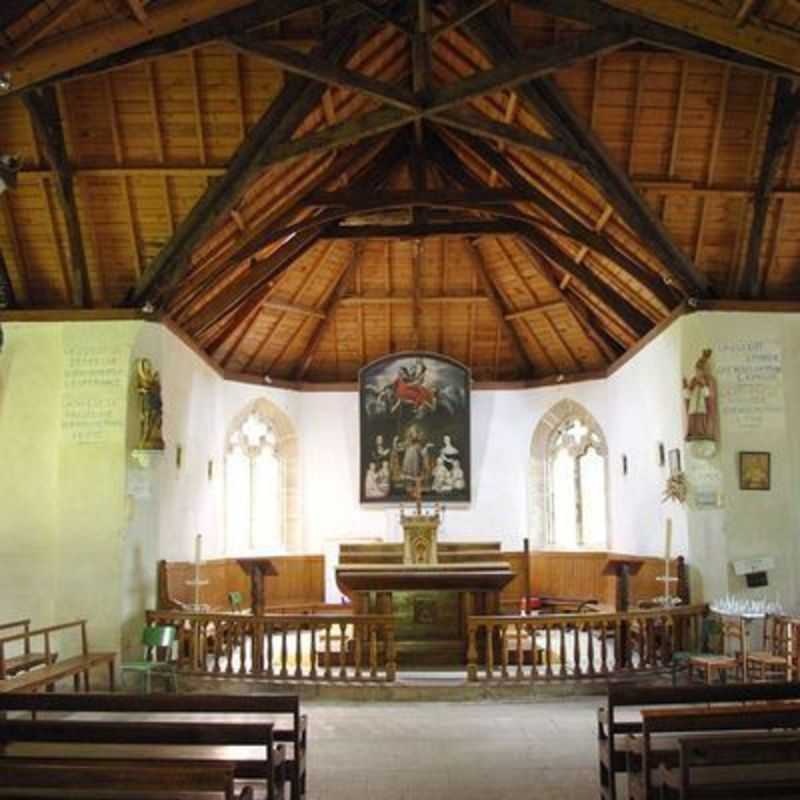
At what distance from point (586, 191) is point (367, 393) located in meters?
6.93

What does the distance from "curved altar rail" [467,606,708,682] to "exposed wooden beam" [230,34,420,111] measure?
5.63 metres

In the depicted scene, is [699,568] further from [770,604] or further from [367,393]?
[367,393]

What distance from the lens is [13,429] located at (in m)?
12.2

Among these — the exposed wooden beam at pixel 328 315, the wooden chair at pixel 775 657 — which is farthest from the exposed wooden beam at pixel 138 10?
the exposed wooden beam at pixel 328 315

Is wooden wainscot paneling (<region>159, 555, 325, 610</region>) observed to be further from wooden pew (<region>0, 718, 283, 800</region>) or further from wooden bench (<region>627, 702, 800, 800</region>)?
wooden bench (<region>627, 702, 800, 800</region>)

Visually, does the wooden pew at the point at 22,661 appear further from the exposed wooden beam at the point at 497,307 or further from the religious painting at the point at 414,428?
the exposed wooden beam at the point at 497,307

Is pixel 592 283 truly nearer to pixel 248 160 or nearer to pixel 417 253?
pixel 417 253

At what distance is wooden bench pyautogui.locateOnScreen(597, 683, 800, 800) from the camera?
6031 mm

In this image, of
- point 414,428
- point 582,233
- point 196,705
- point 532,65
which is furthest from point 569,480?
point 196,705

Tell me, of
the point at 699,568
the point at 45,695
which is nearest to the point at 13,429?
the point at 45,695

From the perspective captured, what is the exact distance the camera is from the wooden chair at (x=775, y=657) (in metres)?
10.0

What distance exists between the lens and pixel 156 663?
1105 centimetres

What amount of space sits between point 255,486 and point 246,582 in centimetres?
216

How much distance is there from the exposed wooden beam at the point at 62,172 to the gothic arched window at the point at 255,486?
5.90 m
